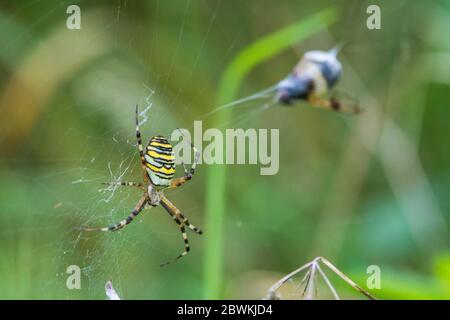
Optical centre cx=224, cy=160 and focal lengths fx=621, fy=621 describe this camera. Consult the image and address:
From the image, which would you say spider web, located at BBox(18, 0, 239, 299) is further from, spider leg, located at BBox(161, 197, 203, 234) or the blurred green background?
spider leg, located at BBox(161, 197, 203, 234)

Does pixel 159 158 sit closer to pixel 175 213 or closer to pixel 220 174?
pixel 220 174

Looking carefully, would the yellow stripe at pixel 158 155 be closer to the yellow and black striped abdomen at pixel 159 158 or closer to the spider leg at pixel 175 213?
the yellow and black striped abdomen at pixel 159 158

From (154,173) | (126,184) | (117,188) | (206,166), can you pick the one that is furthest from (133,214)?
(206,166)

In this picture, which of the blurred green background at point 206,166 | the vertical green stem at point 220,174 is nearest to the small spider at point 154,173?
the blurred green background at point 206,166

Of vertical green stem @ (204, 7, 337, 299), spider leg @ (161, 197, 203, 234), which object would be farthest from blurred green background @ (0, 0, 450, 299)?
spider leg @ (161, 197, 203, 234)
